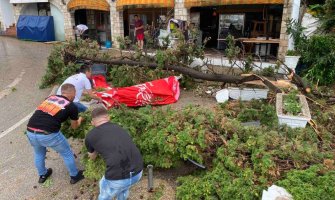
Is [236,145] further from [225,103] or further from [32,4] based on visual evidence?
[32,4]

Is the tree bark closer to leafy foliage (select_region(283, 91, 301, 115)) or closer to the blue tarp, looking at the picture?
leafy foliage (select_region(283, 91, 301, 115))

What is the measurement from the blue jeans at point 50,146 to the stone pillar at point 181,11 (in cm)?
1071

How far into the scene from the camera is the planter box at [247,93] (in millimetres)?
7051

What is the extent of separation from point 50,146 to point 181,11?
11.0 meters

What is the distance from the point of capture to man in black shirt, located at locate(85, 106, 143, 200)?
333cm

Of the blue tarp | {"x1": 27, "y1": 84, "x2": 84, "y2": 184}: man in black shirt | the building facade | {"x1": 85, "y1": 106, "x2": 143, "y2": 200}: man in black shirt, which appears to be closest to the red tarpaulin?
{"x1": 27, "y1": 84, "x2": 84, "y2": 184}: man in black shirt

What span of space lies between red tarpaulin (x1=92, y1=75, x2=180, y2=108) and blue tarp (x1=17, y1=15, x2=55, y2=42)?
51.8ft

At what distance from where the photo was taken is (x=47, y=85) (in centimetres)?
1034

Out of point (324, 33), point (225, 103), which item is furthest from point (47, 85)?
point (324, 33)

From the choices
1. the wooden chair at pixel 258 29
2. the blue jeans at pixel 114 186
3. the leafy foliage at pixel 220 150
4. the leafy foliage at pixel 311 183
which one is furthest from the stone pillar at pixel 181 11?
the blue jeans at pixel 114 186

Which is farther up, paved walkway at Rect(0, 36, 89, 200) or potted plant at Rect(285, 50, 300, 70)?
potted plant at Rect(285, 50, 300, 70)

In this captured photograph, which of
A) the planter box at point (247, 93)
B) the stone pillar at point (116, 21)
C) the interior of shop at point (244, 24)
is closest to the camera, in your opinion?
the planter box at point (247, 93)

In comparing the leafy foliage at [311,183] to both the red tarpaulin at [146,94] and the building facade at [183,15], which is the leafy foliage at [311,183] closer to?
the red tarpaulin at [146,94]

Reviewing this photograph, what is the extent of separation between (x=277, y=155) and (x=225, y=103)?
3.10 meters
